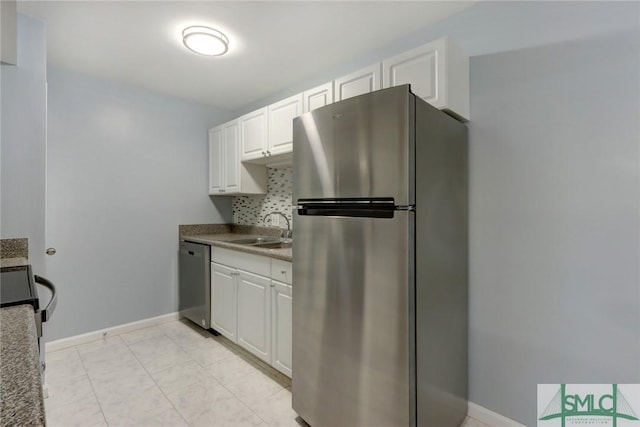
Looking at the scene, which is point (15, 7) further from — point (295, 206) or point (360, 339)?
point (360, 339)

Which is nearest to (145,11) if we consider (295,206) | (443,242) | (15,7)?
(15,7)

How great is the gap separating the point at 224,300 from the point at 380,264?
179cm

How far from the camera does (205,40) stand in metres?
2.06

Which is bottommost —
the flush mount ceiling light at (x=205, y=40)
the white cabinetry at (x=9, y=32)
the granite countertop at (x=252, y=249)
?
the granite countertop at (x=252, y=249)

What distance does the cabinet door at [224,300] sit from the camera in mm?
2566

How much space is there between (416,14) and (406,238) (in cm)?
147

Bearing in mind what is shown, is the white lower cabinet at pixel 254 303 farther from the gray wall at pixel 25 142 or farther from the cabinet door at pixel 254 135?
the gray wall at pixel 25 142

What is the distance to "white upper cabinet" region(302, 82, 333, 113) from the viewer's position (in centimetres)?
219

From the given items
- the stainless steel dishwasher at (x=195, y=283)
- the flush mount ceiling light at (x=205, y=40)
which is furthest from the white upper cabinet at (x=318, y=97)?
the stainless steel dishwasher at (x=195, y=283)

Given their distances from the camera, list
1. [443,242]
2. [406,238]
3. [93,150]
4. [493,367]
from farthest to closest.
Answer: [93,150] → [493,367] → [443,242] → [406,238]

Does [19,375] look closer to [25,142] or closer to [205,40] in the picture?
[25,142]

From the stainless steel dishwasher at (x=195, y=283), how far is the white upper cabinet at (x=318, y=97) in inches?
62.7

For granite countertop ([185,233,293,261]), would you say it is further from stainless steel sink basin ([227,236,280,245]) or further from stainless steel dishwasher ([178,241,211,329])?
stainless steel sink basin ([227,236,280,245])

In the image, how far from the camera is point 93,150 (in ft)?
8.97
